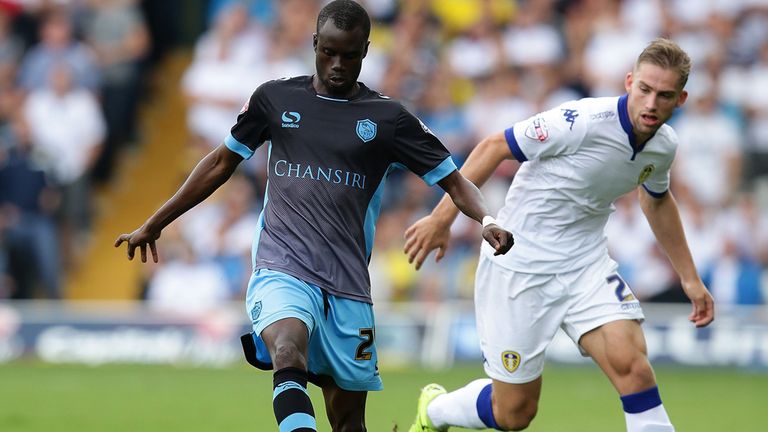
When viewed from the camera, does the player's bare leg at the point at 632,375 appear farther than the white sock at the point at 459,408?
No

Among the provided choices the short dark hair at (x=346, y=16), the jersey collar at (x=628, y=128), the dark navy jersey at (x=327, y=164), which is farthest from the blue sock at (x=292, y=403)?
the jersey collar at (x=628, y=128)

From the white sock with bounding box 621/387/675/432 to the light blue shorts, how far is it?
4.68 ft

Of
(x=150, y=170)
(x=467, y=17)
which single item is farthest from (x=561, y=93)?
(x=150, y=170)

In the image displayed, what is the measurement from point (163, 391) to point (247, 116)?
270 inches

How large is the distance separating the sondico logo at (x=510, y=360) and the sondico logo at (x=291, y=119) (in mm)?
1942

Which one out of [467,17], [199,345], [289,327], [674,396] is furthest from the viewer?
[467,17]

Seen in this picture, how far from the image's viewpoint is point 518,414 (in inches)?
312

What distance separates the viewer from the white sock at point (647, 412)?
24.0 feet

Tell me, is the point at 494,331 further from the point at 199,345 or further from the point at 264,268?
the point at 199,345

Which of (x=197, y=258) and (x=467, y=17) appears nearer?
(x=197, y=258)

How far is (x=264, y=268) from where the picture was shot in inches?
273

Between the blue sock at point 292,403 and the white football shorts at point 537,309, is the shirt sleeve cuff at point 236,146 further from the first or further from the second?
the white football shorts at point 537,309

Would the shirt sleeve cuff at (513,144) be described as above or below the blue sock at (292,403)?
above

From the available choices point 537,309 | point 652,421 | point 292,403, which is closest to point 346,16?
point 292,403
